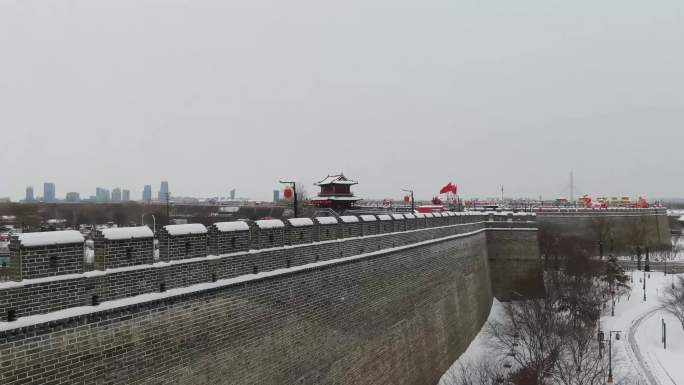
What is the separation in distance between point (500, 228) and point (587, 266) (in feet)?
24.9

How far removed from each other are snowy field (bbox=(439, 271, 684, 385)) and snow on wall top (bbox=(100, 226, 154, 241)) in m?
13.0

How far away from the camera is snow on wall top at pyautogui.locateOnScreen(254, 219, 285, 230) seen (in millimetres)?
9859

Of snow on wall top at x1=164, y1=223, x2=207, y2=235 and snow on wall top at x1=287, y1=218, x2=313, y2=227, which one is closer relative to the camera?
snow on wall top at x1=164, y1=223, x2=207, y2=235

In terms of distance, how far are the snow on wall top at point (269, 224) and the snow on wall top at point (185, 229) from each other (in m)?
1.47

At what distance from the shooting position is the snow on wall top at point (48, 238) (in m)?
5.80

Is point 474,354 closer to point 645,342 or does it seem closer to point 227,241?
point 645,342

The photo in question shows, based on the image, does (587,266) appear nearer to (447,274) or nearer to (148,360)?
(447,274)

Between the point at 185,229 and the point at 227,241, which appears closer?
the point at 185,229

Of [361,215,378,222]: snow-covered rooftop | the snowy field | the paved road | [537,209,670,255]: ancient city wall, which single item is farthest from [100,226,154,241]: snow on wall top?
[537,209,670,255]: ancient city wall

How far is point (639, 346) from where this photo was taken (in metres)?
24.0

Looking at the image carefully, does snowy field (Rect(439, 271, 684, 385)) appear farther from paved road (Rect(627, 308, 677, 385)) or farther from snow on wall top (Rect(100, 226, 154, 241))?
snow on wall top (Rect(100, 226, 154, 241))

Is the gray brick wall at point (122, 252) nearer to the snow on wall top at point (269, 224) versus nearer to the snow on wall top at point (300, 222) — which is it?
the snow on wall top at point (269, 224)

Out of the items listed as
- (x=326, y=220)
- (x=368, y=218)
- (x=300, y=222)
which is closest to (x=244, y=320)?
(x=300, y=222)

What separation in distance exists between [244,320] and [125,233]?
113 inches
